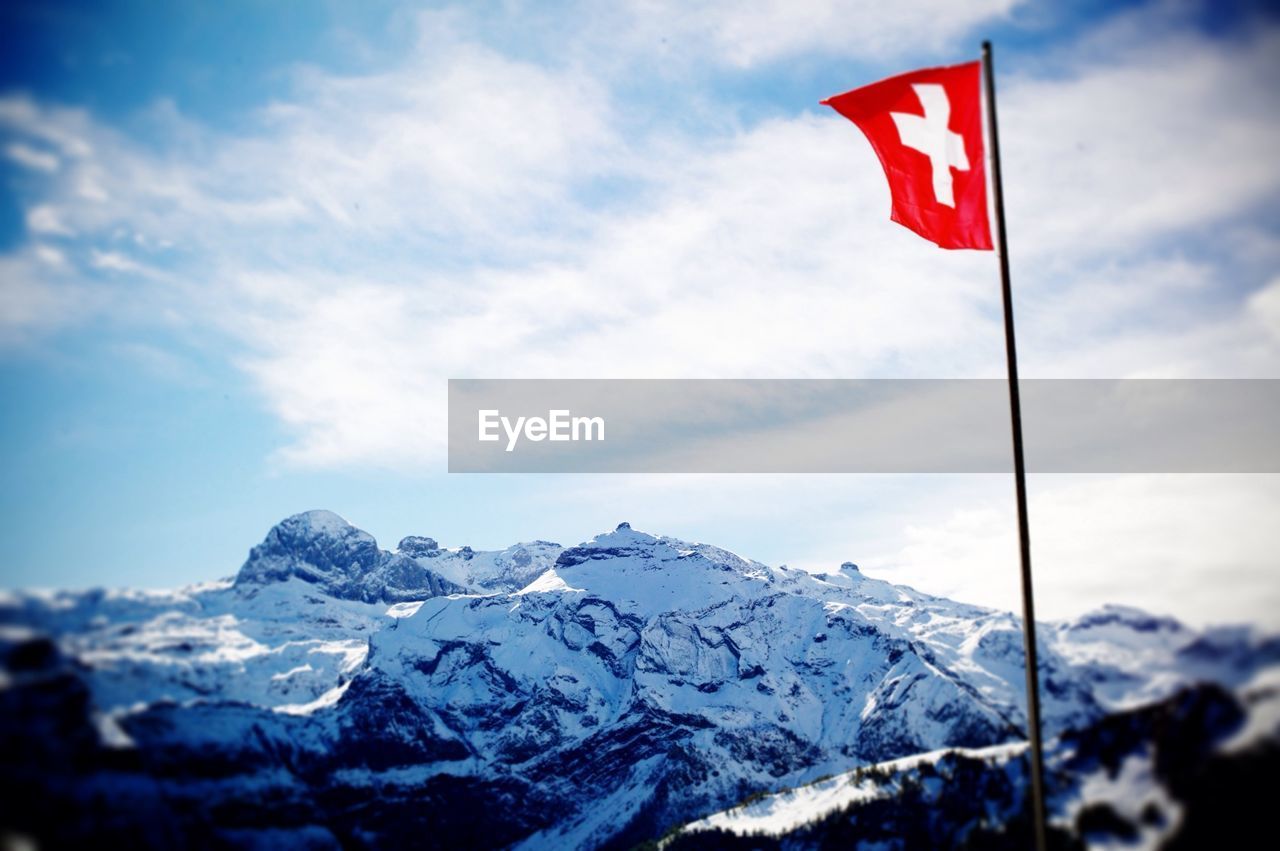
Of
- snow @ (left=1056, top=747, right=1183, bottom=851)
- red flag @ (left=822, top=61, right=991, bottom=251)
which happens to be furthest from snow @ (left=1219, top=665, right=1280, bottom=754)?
red flag @ (left=822, top=61, right=991, bottom=251)

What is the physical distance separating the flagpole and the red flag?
216 cm

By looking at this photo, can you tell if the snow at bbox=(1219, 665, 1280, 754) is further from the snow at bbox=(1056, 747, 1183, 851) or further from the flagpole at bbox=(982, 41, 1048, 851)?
the flagpole at bbox=(982, 41, 1048, 851)

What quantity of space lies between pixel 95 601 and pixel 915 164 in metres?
79.8

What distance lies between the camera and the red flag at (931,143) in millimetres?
36406

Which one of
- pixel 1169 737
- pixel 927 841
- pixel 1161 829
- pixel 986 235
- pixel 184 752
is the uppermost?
pixel 986 235

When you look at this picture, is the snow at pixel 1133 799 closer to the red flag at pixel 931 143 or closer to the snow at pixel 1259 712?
the snow at pixel 1259 712

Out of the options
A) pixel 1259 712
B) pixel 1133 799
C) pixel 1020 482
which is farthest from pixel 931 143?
pixel 1133 799

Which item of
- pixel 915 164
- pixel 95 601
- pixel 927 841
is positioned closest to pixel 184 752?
pixel 95 601

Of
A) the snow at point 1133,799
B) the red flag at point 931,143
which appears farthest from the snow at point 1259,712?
the red flag at point 931,143

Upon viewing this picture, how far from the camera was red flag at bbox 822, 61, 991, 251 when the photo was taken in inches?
1433

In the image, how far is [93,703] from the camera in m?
70.4

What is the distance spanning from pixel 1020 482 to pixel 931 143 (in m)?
15.4

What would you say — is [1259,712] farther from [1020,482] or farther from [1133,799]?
[1020,482]

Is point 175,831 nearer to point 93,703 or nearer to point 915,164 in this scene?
Answer: point 93,703
